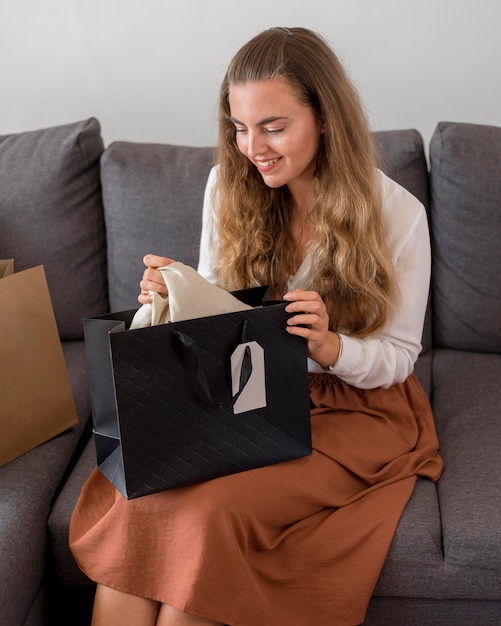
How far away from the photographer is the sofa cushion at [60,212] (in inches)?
77.6

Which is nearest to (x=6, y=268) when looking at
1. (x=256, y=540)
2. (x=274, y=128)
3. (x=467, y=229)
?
(x=274, y=128)

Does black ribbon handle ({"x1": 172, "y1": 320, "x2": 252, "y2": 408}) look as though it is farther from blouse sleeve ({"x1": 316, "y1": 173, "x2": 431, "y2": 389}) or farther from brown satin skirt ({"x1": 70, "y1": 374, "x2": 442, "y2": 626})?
blouse sleeve ({"x1": 316, "y1": 173, "x2": 431, "y2": 389})

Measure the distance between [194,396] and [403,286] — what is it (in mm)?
484

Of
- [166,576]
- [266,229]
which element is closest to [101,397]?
[166,576]

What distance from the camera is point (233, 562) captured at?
131 cm

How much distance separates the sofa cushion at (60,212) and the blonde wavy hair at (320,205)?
45 cm

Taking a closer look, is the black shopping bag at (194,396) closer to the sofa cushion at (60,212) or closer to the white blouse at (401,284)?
the white blouse at (401,284)

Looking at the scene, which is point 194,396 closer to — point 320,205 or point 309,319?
point 309,319

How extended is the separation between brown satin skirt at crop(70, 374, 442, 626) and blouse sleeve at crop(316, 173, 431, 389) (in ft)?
0.60

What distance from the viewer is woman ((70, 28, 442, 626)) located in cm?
133

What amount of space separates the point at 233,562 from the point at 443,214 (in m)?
0.95

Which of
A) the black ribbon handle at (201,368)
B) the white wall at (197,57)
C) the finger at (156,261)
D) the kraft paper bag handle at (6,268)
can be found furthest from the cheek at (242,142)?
the white wall at (197,57)

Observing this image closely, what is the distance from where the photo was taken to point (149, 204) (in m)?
1.94

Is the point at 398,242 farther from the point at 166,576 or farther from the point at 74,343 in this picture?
the point at 74,343
